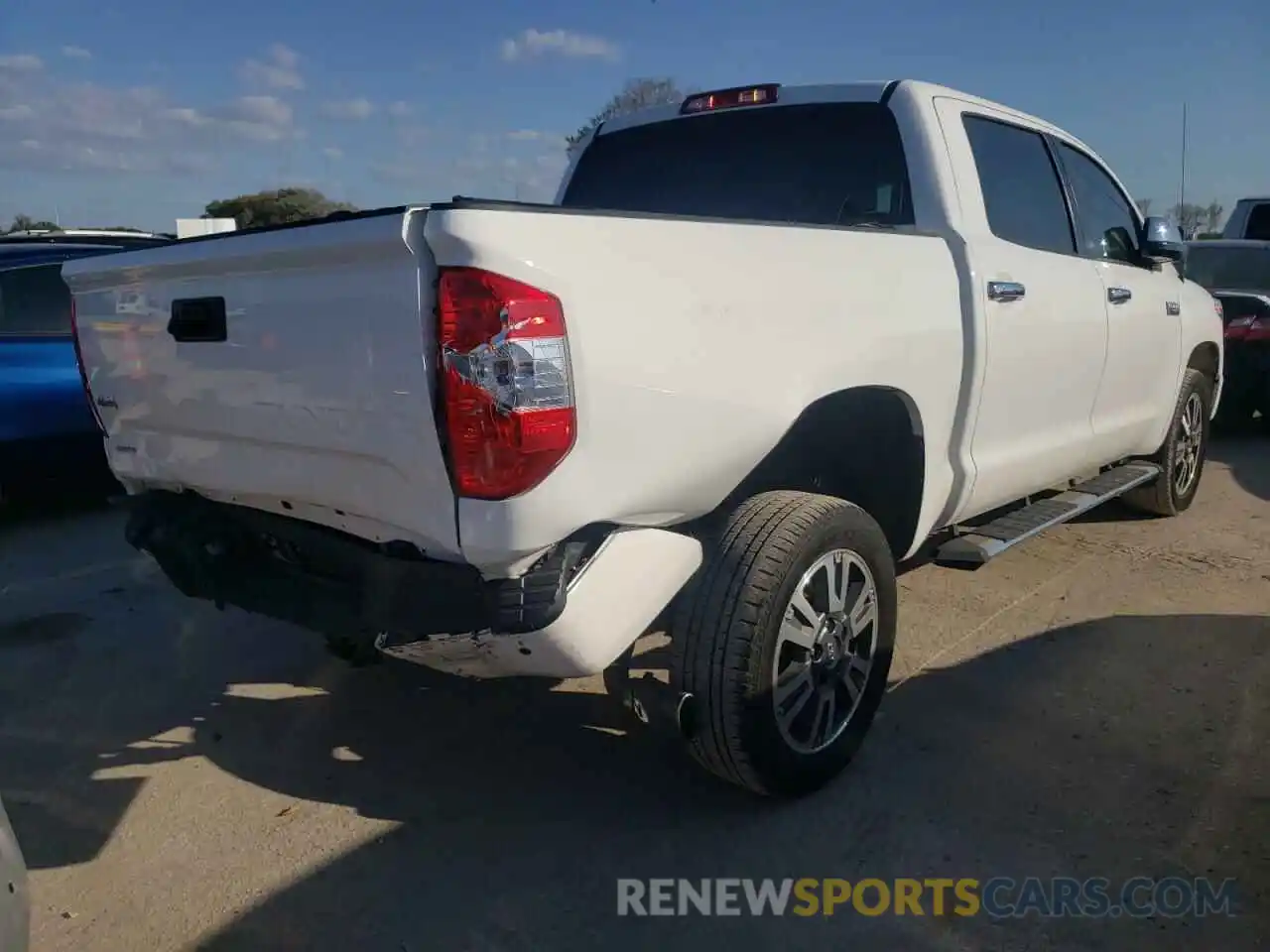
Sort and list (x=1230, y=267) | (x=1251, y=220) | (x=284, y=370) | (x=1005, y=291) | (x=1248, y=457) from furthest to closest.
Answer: (x=1251, y=220)
(x=1230, y=267)
(x=1248, y=457)
(x=1005, y=291)
(x=284, y=370)

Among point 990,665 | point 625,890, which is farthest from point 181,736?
point 990,665

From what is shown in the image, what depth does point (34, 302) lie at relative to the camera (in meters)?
6.46

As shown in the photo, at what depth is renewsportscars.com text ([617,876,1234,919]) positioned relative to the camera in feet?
8.70

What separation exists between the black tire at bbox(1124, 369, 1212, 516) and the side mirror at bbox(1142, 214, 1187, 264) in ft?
3.26

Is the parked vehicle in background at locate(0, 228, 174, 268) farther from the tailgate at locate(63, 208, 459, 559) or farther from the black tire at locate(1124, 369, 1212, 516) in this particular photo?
the black tire at locate(1124, 369, 1212, 516)

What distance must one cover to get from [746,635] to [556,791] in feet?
2.84

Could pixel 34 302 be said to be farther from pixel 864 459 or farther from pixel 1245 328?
pixel 1245 328

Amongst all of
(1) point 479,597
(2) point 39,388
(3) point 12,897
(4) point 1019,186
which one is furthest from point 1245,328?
(3) point 12,897

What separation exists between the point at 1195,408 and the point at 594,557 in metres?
4.89

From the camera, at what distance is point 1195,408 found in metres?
6.09

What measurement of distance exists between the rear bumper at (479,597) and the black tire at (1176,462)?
4.16 metres

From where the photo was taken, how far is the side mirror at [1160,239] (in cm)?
493

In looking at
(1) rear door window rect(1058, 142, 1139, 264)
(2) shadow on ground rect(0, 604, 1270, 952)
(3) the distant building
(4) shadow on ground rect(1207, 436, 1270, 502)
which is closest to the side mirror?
(1) rear door window rect(1058, 142, 1139, 264)

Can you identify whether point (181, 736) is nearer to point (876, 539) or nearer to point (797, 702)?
point (797, 702)
